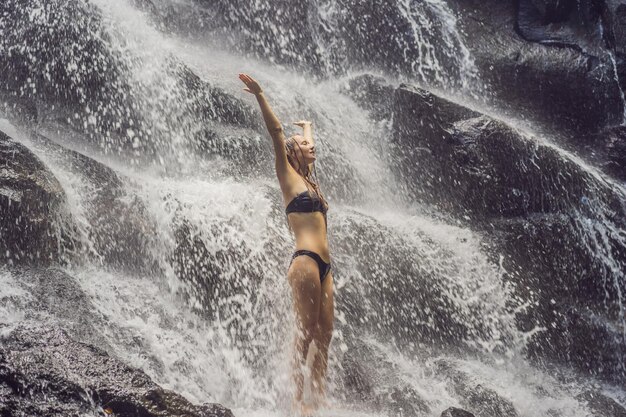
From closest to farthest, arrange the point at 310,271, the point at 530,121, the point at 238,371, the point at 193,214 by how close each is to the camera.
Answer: the point at 310,271
the point at 238,371
the point at 193,214
the point at 530,121

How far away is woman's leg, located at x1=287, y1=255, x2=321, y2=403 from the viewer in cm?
580

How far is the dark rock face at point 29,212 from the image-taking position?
6.67 metres

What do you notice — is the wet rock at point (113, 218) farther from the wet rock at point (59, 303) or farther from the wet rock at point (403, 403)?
the wet rock at point (403, 403)

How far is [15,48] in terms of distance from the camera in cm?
1012

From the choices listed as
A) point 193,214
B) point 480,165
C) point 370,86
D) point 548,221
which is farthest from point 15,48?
point 548,221

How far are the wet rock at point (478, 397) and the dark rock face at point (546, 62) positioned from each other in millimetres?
6351

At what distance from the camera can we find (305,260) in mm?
5941

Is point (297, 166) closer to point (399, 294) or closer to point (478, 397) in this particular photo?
point (399, 294)

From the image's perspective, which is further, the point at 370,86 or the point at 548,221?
the point at 370,86

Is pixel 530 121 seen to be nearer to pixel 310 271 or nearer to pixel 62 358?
pixel 310 271

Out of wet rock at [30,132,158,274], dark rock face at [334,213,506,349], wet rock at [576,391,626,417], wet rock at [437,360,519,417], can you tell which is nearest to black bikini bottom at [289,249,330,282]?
dark rock face at [334,213,506,349]

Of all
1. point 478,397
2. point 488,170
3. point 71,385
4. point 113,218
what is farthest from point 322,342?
point 488,170

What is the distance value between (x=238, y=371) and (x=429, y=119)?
5.72 metres

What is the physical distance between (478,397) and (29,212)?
539 centimetres
